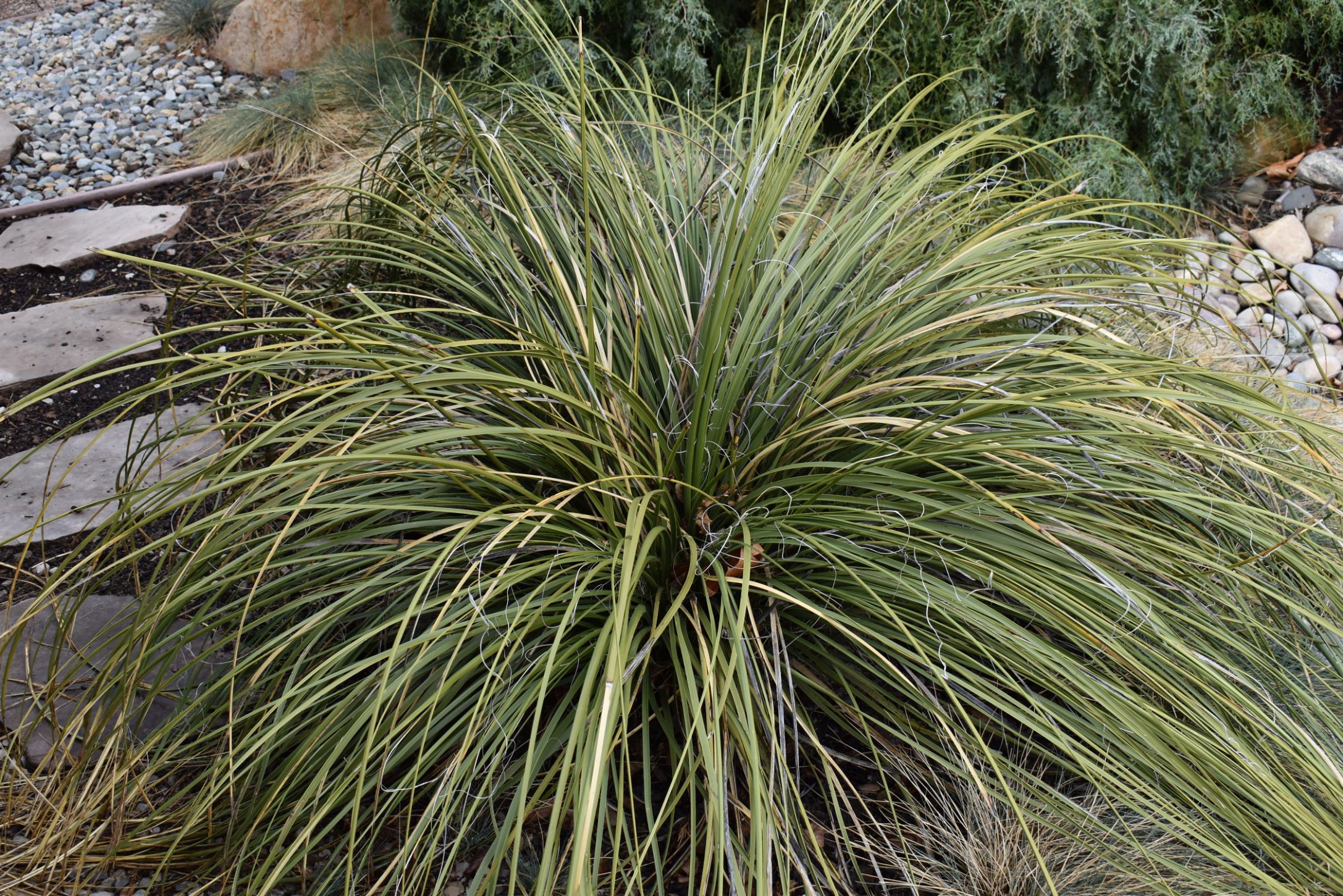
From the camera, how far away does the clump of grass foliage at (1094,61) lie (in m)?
3.61

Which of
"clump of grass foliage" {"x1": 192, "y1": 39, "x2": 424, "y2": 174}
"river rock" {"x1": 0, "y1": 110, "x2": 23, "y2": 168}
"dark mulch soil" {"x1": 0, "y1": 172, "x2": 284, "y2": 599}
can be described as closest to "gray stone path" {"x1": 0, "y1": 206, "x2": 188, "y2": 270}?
"dark mulch soil" {"x1": 0, "y1": 172, "x2": 284, "y2": 599}

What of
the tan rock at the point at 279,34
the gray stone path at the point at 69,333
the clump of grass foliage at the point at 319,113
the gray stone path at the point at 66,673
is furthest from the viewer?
the tan rock at the point at 279,34

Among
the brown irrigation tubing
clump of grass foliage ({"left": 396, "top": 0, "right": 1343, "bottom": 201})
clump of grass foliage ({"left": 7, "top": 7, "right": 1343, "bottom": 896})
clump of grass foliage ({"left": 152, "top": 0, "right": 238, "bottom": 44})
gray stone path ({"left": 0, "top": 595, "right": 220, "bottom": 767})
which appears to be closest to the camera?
clump of grass foliage ({"left": 7, "top": 7, "right": 1343, "bottom": 896})

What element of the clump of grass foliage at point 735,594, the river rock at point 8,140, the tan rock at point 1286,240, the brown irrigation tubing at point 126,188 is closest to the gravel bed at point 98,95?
the river rock at point 8,140

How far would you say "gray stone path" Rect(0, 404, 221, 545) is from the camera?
2.61m

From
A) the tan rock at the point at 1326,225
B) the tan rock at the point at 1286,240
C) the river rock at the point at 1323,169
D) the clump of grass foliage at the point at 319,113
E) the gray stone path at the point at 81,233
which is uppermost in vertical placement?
the river rock at the point at 1323,169

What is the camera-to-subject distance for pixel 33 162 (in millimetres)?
4684

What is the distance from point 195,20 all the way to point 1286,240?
5.44 m

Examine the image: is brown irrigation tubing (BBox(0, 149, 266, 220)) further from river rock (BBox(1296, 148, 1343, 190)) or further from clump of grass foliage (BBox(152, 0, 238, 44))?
river rock (BBox(1296, 148, 1343, 190))

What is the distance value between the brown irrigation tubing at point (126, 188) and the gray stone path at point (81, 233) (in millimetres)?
66

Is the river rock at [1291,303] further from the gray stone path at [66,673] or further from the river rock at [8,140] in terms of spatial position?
the river rock at [8,140]

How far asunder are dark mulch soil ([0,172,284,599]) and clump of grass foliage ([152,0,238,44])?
1.75 metres

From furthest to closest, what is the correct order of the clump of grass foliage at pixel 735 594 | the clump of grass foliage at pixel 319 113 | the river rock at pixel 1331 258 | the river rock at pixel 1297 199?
the clump of grass foliage at pixel 319 113 < the river rock at pixel 1297 199 < the river rock at pixel 1331 258 < the clump of grass foliage at pixel 735 594

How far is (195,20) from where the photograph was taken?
561 centimetres
